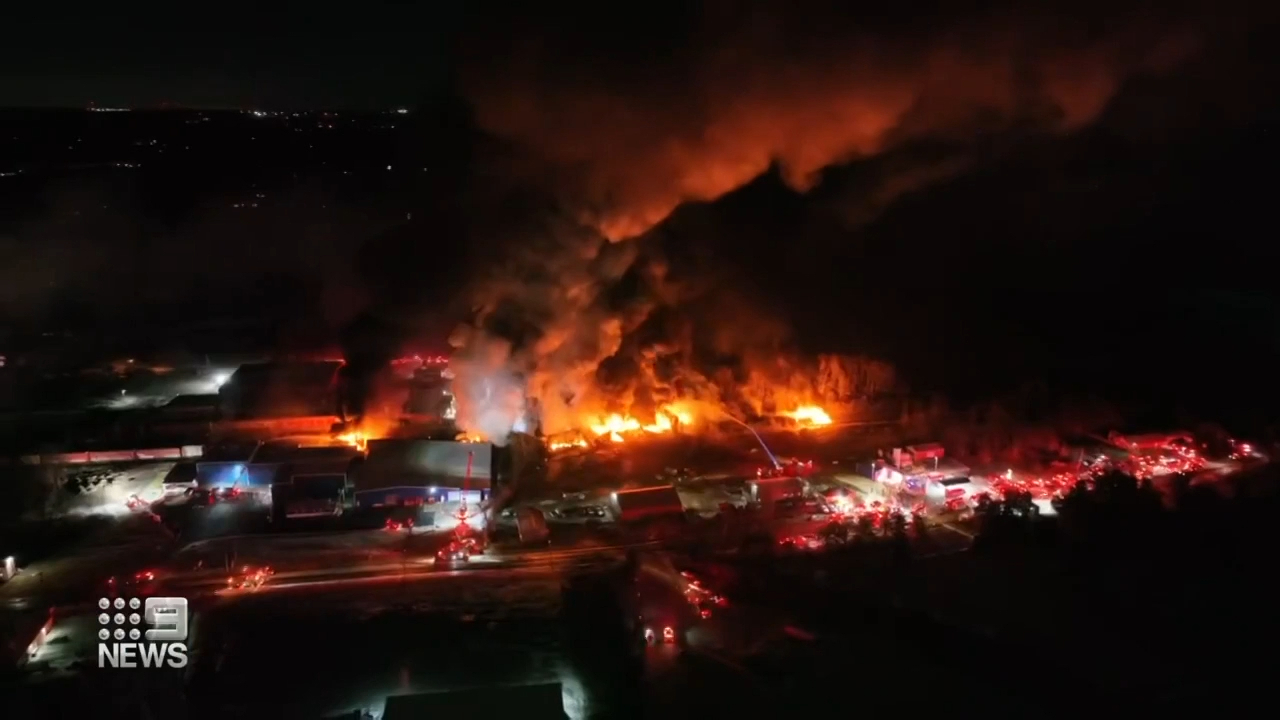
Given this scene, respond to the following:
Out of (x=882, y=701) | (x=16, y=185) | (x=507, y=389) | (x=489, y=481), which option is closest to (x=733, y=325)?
(x=507, y=389)

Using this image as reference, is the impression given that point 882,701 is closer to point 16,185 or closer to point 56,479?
point 56,479

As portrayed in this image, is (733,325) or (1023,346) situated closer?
(733,325)

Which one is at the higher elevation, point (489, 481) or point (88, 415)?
point (88, 415)

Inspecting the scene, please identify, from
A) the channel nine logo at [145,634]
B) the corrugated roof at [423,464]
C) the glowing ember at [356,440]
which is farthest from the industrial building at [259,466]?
the channel nine logo at [145,634]

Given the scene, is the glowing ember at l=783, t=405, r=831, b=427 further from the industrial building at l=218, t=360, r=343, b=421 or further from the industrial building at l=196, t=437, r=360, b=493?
the industrial building at l=218, t=360, r=343, b=421

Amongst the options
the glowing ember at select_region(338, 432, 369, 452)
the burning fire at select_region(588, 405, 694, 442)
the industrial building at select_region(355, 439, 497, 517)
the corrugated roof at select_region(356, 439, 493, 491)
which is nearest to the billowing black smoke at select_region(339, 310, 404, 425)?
the glowing ember at select_region(338, 432, 369, 452)

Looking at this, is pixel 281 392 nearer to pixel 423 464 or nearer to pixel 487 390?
pixel 487 390

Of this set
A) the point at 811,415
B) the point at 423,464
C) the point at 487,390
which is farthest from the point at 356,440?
the point at 811,415
